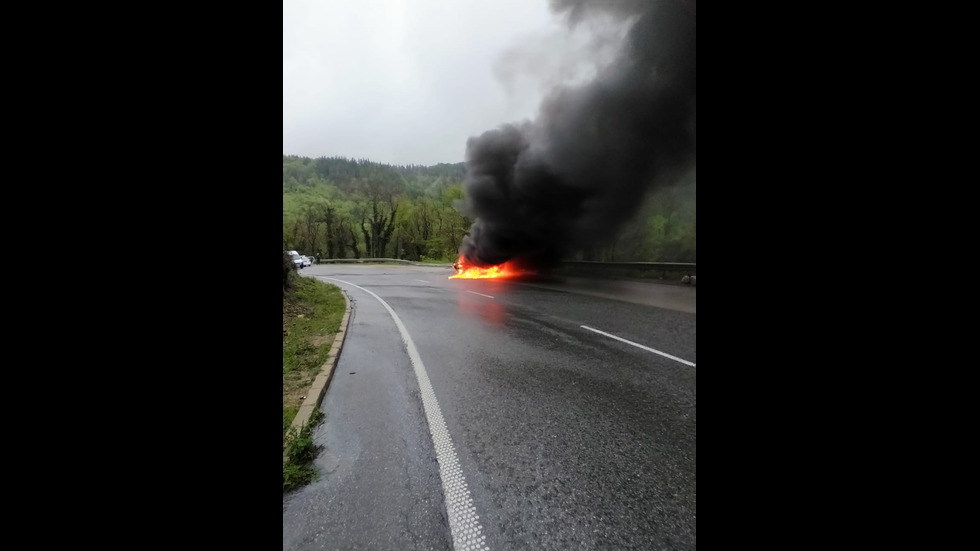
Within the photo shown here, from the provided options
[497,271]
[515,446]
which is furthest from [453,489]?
[497,271]

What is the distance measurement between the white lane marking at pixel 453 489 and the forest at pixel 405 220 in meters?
14.7

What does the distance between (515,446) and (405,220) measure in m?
44.6

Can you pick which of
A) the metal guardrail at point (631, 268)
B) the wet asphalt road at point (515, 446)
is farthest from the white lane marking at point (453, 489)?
the metal guardrail at point (631, 268)

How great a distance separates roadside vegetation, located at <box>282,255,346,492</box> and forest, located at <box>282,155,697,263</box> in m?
12.0

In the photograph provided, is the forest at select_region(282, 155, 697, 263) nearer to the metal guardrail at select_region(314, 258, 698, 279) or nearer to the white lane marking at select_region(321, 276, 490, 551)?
the metal guardrail at select_region(314, 258, 698, 279)

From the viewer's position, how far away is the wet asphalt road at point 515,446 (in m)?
1.81

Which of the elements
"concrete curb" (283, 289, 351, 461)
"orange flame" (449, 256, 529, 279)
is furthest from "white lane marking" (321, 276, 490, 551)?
"orange flame" (449, 256, 529, 279)
